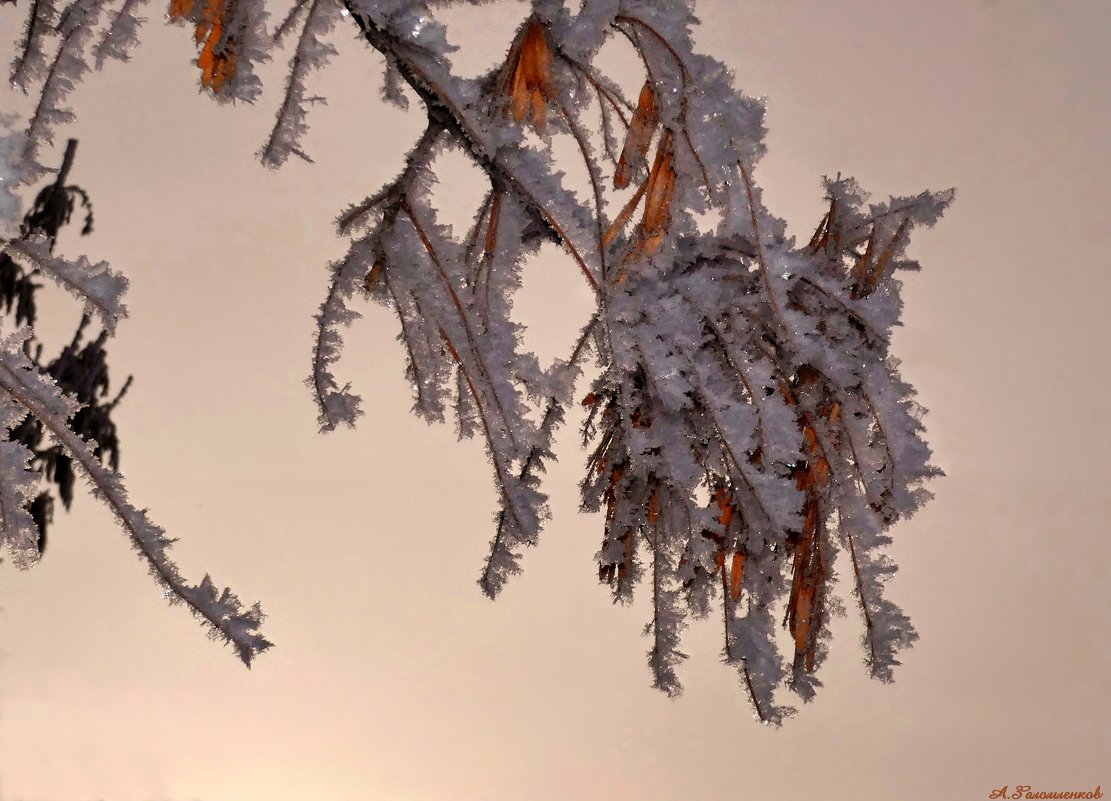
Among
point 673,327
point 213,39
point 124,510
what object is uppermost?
point 213,39

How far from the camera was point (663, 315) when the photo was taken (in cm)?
37

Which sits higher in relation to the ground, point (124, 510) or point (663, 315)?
point (663, 315)

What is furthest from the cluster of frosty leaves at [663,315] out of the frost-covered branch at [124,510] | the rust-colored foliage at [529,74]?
the frost-covered branch at [124,510]

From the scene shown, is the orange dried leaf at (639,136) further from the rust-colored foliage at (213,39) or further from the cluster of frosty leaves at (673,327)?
the rust-colored foliage at (213,39)

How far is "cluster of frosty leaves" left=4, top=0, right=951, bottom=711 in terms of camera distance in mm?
345

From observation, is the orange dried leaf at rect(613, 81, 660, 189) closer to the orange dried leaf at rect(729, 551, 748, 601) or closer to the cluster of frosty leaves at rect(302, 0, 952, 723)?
the cluster of frosty leaves at rect(302, 0, 952, 723)

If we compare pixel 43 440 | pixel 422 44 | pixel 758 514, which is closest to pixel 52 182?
pixel 43 440

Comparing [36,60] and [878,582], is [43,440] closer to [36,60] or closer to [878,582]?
[36,60]

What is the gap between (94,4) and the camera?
501 millimetres

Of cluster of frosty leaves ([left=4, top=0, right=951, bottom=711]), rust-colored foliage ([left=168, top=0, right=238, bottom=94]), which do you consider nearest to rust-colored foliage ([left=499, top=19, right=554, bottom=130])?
cluster of frosty leaves ([left=4, top=0, right=951, bottom=711])

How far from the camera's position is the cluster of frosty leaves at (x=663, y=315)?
0.34 m

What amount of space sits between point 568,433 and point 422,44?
0.73 meters

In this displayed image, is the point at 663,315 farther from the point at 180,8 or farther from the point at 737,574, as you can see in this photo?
the point at 180,8

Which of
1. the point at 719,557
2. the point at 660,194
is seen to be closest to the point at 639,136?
the point at 660,194
